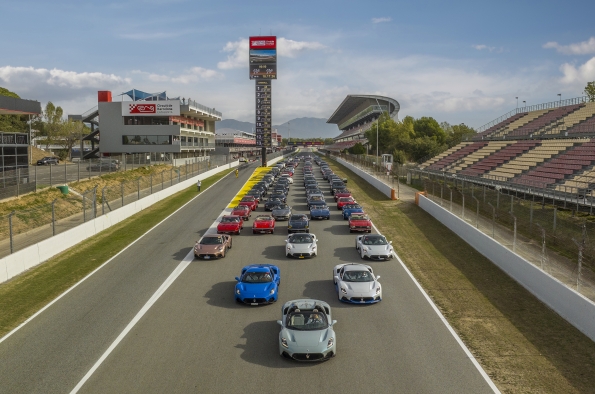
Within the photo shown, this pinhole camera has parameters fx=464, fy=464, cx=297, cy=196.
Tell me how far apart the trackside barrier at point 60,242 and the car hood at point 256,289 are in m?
11.3

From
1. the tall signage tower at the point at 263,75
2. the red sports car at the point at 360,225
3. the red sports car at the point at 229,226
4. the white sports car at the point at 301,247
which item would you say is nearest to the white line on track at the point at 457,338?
the white sports car at the point at 301,247

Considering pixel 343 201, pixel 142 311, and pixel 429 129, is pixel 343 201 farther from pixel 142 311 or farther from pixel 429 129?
pixel 429 129

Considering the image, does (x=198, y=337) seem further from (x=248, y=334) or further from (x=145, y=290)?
(x=145, y=290)

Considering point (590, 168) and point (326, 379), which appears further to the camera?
point (590, 168)

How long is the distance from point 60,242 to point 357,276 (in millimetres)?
17488

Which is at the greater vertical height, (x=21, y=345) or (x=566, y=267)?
(x=566, y=267)

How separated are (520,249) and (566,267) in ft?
11.1

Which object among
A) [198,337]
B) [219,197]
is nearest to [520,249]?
[198,337]

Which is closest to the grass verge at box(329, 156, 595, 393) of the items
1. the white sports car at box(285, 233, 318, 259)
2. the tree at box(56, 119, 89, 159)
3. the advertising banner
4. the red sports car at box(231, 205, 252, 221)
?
the white sports car at box(285, 233, 318, 259)

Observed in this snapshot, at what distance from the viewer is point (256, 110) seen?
86.9 meters

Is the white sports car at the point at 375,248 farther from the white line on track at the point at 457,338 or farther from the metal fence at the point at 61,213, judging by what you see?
the metal fence at the point at 61,213

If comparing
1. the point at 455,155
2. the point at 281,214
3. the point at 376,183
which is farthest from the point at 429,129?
the point at 281,214

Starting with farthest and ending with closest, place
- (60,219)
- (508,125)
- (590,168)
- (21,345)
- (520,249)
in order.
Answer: (508,125), (590,168), (60,219), (520,249), (21,345)

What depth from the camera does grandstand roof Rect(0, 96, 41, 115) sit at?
1401 inches
